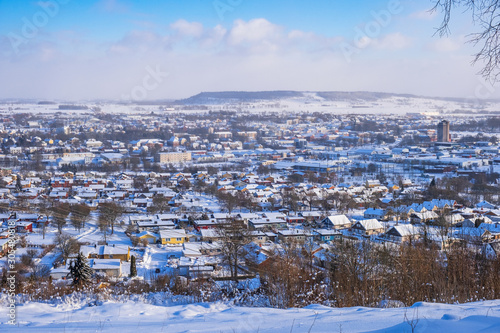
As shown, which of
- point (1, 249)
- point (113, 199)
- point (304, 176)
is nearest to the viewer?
point (1, 249)

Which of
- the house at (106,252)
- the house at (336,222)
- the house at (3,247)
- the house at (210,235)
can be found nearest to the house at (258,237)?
the house at (210,235)

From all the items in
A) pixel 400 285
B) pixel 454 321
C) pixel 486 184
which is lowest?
pixel 486 184

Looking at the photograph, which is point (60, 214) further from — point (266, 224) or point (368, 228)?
point (368, 228)

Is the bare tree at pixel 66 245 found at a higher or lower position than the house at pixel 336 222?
higher

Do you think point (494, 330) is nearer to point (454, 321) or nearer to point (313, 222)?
point (454, 321)

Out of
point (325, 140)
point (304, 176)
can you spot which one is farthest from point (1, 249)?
point (325, 140)

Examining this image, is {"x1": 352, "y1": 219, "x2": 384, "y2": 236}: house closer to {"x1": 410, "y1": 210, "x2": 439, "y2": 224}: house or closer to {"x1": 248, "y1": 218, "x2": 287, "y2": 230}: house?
{"x1": 410, "y1": 210, "x2": 439, "y2": 224}: house

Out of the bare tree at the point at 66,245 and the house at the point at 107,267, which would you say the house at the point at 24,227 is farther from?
the house at the point at 107,267
